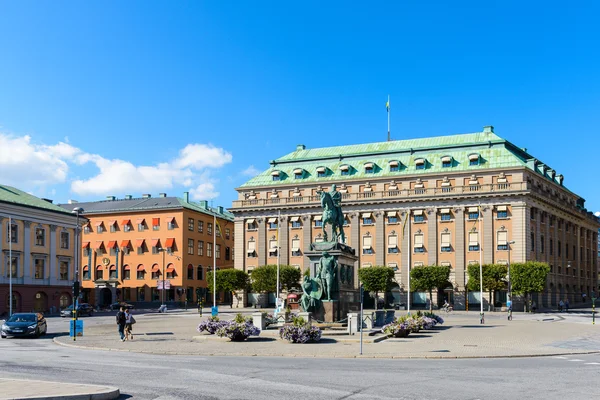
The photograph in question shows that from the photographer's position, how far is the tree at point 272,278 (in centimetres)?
10156

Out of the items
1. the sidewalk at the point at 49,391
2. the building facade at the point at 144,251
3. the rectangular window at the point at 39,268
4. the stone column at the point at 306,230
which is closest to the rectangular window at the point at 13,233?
the rectangular window at the point at 39,268

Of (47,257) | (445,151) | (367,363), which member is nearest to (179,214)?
(47,257)

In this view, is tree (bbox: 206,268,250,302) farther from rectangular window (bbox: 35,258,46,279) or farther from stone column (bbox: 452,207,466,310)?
stone column (bbox: 452,207,466,310)

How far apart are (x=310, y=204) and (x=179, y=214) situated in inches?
863

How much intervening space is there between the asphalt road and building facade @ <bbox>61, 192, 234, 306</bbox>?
84.1m

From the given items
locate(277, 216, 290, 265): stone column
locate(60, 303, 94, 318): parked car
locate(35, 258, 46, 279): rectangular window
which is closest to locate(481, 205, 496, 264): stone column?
locate(277, 216, 290, 265): stone column

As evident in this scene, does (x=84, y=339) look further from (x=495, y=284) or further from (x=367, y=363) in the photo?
(x=495, y=284)

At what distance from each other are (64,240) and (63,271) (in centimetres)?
378


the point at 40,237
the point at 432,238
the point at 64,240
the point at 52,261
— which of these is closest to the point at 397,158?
the point at 432,238

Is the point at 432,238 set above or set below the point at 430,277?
above

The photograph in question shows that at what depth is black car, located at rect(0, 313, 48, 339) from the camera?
41.2m

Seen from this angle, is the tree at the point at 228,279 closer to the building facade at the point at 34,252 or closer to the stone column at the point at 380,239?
the stone column at the point at 380,239

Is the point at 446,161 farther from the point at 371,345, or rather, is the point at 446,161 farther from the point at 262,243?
the point at 371,345

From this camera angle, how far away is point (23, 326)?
41.3 metres
